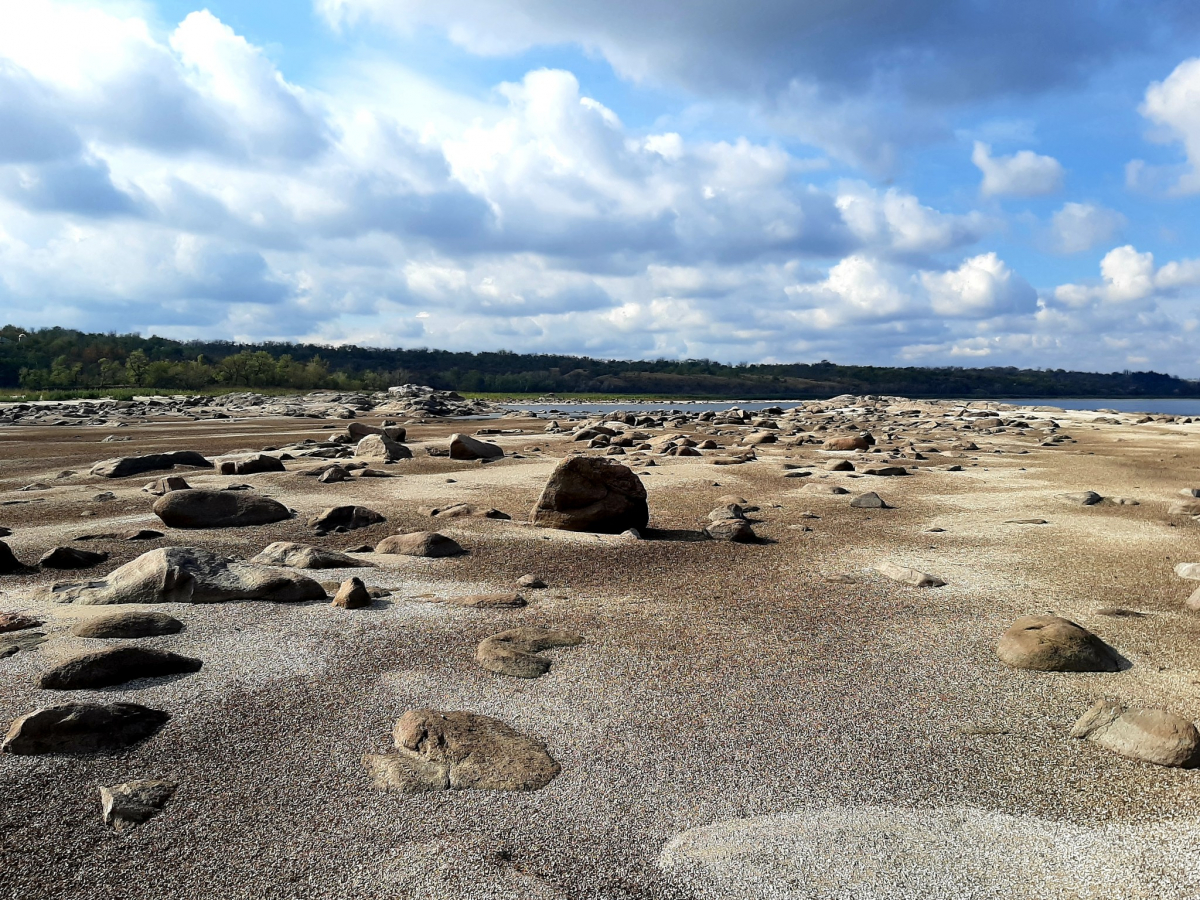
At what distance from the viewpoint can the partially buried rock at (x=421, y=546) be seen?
691 centimetres

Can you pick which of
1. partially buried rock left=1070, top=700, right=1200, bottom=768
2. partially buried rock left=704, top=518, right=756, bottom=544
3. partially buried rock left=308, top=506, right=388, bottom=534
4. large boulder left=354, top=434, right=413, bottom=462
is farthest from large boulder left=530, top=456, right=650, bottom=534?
large boulder left=354, top=434, right=413, bottom=462

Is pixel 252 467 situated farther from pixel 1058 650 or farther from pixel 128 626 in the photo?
pixel 1058 650

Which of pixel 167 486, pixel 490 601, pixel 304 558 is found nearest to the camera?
pixel 490 601

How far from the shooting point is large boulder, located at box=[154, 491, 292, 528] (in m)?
7.89

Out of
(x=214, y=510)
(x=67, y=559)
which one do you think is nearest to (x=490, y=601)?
(x=67, y=559)

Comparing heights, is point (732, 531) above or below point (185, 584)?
below

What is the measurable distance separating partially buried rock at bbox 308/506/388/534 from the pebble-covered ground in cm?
64

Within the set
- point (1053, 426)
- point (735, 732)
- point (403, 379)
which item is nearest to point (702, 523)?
point (735, 732)

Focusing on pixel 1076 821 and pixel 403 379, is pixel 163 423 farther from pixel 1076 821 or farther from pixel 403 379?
pixel 403 379

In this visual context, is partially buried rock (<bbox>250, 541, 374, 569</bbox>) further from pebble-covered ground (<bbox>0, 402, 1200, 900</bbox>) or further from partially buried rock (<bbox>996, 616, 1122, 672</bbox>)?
partially buried rock (<bbox>996, 616, 1122, 672</bbox>)

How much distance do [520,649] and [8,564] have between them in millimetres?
4448

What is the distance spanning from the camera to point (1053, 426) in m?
29.6

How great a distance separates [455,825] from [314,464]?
1179 centimetres

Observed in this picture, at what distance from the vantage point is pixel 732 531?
312 inches
